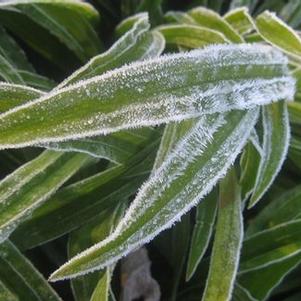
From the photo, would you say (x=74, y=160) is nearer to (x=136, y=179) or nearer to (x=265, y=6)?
(x=136, y=179)

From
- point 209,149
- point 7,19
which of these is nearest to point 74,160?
point 209,149

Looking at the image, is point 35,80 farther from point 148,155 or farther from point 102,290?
point 102,290

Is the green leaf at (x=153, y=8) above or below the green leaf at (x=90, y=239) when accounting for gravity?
above

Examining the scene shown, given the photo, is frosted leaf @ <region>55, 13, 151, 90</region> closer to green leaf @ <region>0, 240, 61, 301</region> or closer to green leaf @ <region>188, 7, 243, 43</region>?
green leaf @ <region>188, 7, 243, 43</region>

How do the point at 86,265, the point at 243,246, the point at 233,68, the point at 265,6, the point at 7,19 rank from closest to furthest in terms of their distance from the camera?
the point at 86,265 < the point at 233,68 < the point at 243,246 < the point at 7,19 < the point at 265,6

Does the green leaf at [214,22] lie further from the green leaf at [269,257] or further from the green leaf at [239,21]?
the green leaf at [269,257]

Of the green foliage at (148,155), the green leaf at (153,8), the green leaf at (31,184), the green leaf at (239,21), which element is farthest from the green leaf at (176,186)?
the green leaf at (153,8)
